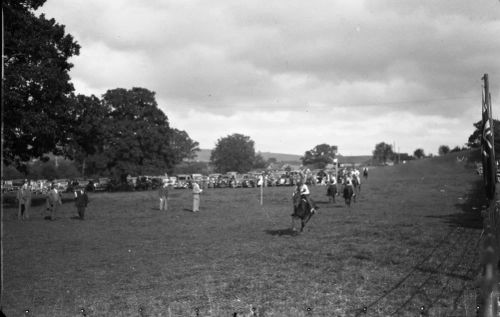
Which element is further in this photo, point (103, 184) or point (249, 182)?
point (103, 184)

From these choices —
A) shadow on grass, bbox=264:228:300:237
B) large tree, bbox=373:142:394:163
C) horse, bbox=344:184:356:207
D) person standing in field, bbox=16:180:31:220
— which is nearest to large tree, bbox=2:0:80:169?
person standing in field, bbox=16:180:31:220

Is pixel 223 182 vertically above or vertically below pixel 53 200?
above

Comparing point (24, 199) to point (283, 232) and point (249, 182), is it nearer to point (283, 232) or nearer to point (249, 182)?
point (283, 232)

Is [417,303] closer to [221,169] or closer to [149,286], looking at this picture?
[149,286]

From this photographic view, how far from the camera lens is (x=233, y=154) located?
5153 inches

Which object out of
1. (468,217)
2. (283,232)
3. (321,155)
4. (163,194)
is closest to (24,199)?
(163,194)

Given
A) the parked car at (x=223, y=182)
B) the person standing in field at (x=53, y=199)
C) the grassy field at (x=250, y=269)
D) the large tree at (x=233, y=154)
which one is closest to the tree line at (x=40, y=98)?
the person standing in field at (x=53, y=199)

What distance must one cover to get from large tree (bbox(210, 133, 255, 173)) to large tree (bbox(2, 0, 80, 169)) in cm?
9629

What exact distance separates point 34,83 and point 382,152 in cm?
12155

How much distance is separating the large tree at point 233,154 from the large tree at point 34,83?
96290 millimetres

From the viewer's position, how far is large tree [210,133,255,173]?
430 feet

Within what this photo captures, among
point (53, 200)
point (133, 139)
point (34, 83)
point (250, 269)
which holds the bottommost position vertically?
point (250, 269)

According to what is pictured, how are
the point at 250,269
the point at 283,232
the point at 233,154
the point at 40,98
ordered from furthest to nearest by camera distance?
1. the point at 233,154
2. the point at 40,98
3. the point at 283,232
4. the point at 250,269

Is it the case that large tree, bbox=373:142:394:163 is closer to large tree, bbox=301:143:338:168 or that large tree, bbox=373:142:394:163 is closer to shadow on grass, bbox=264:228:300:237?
large tree, bbox=301:143:338:168
